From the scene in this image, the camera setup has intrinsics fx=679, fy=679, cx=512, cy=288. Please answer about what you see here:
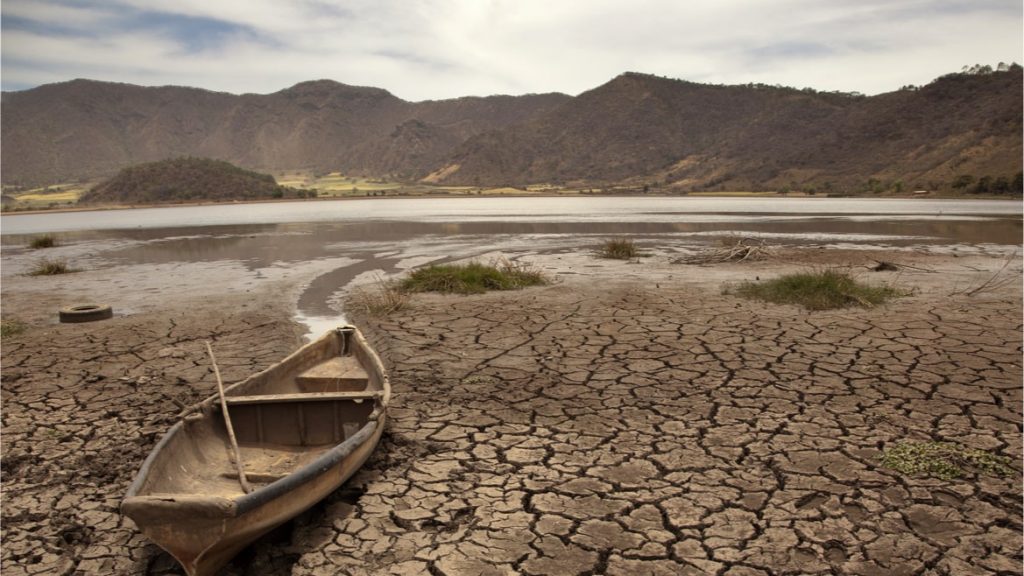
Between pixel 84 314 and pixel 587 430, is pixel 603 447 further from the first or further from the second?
pixel 84 314

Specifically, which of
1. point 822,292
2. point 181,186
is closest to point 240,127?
point 181,186

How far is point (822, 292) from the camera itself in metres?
9.88

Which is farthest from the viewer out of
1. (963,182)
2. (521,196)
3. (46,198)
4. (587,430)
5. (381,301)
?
(46,198)

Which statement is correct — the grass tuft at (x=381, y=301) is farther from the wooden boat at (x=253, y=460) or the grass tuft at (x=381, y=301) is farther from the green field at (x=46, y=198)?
the green field at (x=46, y=198)

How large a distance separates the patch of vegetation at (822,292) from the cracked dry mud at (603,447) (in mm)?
878

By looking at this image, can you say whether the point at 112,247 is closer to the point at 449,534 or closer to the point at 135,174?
the point at 449,534

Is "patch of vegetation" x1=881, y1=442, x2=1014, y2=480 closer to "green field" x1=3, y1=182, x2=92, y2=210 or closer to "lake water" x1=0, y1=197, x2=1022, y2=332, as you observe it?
"lake water" x1=0, y1=197, x2=1022, y2=332

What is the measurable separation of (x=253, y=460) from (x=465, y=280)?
302 inches

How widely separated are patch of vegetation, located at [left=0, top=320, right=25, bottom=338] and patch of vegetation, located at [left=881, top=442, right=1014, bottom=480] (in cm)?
1052

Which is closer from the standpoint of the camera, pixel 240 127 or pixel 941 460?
pixel 941 460

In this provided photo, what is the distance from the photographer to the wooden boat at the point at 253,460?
10.0 feet

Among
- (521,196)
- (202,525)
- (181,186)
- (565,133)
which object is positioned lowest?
(202,525)

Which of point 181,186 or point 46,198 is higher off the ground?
point 181,186

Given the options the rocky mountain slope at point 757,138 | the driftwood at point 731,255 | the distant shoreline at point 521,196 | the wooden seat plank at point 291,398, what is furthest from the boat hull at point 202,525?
the rocky mountain slope at point 757,138
